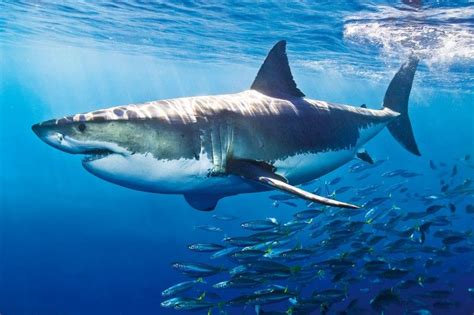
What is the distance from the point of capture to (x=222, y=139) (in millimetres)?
3936

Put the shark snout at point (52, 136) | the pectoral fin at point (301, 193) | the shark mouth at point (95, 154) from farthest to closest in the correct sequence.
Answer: the shark mouth at point (95, 154) < the pectoral fin at point (301, 193) < the shark snout at point (52, 136)

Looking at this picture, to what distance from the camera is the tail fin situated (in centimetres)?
727

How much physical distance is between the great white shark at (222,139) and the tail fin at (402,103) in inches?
→ 41.0

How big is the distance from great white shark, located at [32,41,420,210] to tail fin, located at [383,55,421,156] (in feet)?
3.41

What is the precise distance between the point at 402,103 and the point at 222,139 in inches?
187

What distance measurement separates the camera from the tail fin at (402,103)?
23.9 ft

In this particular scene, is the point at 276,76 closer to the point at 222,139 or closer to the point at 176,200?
the point at 222,139

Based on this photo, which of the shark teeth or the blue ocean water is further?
the blue ocean water

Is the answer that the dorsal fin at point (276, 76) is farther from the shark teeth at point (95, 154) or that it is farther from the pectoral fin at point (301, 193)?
the shark teeth at point (95, 154)

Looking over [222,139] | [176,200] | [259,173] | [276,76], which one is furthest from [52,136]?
[176,200]

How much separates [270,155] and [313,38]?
590 inches

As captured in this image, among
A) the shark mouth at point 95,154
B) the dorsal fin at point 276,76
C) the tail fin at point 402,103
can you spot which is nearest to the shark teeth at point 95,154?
the shark mouth at point 95,154

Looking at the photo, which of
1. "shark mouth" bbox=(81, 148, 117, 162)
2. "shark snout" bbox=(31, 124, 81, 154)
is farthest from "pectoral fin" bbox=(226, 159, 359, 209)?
"shark snout" bbox=(31, 124, 81, 154)

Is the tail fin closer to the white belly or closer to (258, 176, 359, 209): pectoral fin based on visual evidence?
the white belly
